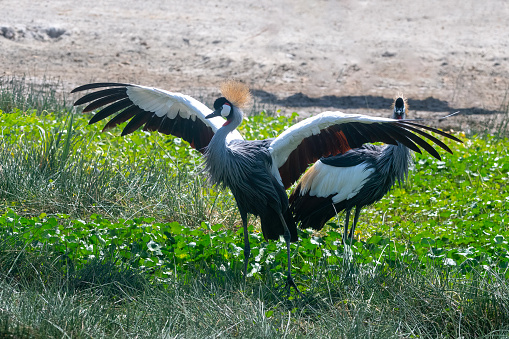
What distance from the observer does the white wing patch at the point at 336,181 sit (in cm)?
539

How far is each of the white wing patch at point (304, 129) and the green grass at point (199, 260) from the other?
734mm

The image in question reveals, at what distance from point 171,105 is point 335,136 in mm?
1541

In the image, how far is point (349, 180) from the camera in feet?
17.8

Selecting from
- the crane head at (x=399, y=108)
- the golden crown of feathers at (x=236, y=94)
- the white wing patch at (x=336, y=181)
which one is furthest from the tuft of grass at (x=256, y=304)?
the crane head at (x=399, y=108)

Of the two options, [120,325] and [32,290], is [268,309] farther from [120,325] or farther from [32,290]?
[32,290]

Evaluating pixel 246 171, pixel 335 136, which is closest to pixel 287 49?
pixel 246 171

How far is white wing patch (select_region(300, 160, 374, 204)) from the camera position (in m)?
5.39

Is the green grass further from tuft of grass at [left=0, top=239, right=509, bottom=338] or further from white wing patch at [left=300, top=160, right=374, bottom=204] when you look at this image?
white wing patch at [left=300, top=160, right=374, bottom=204]

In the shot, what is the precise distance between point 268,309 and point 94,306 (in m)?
1.06

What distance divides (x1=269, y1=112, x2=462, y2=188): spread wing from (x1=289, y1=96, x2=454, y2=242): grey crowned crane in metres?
0.77

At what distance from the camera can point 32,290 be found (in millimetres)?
3926

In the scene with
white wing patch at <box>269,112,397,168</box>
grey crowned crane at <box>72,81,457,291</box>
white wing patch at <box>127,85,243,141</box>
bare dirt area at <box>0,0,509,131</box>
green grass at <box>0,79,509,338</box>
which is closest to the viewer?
green grass at <box>0,79,509,338</box>

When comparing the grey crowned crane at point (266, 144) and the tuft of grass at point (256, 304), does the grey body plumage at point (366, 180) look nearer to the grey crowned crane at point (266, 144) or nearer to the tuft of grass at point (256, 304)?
the grey crowned crane at point (266, 144)

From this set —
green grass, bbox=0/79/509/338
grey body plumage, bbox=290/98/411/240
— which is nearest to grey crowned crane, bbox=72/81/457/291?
green grass, bbox=0/79/509/338
